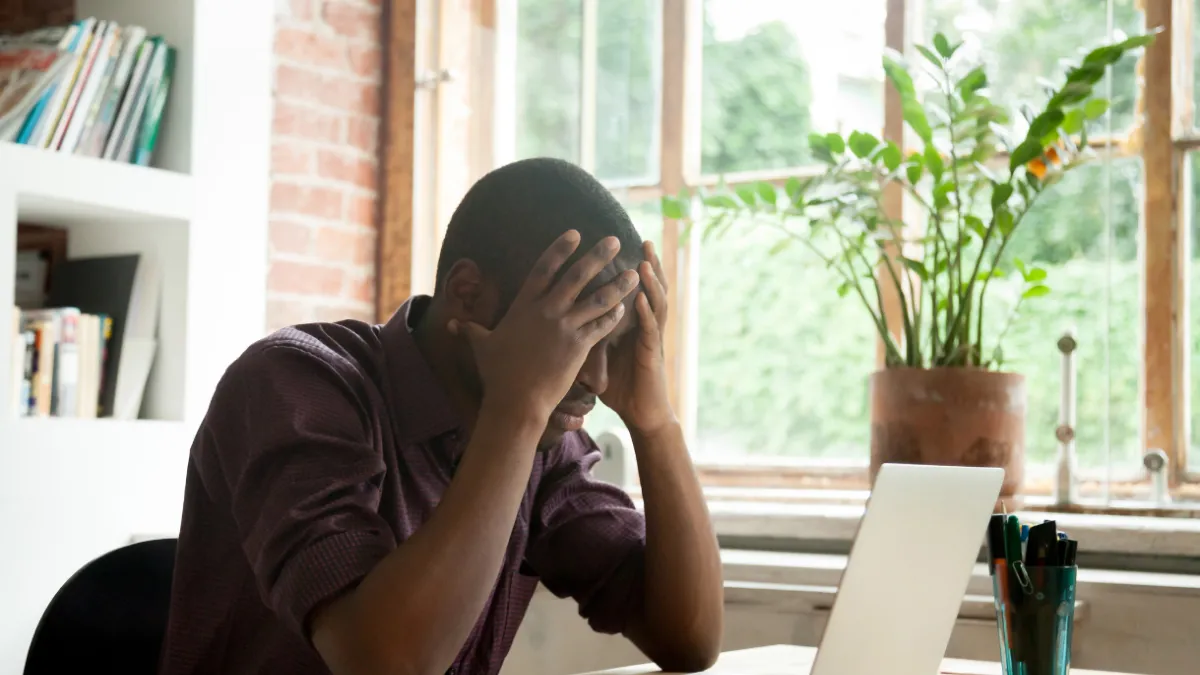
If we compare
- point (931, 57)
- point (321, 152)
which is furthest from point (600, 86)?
point (931, 57)

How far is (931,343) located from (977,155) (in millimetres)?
327

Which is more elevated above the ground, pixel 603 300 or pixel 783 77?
pixel 783 77

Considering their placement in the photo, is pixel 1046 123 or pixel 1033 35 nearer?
pixel 1046 123

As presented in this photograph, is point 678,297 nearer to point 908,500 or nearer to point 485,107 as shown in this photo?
point 485,107

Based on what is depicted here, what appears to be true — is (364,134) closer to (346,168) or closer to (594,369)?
(346,168)

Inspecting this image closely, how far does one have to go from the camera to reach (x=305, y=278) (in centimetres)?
299

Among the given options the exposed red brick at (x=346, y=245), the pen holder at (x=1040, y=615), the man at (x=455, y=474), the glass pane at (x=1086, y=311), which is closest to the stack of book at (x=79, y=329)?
the exposed red brick at (x=346, y=245)

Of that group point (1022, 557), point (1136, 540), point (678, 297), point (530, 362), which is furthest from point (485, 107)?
point (1022, 557)

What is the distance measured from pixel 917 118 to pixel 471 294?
1.18 m

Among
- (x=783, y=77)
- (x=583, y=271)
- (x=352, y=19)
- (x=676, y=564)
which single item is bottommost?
(x=676, y=564)

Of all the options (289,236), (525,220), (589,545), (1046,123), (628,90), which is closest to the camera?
(525,220)

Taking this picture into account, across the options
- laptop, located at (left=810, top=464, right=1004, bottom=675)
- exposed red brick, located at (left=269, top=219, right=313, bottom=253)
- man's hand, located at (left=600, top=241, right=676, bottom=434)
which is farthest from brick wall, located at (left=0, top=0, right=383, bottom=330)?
laptop, located at (left=810, top=464, right=1004, bottom=675)

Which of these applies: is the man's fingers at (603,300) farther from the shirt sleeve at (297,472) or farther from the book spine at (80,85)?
the book spine at (80,85)

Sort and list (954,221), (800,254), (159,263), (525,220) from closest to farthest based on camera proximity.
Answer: (525,220), (954,221), (159,263), (800,254)
